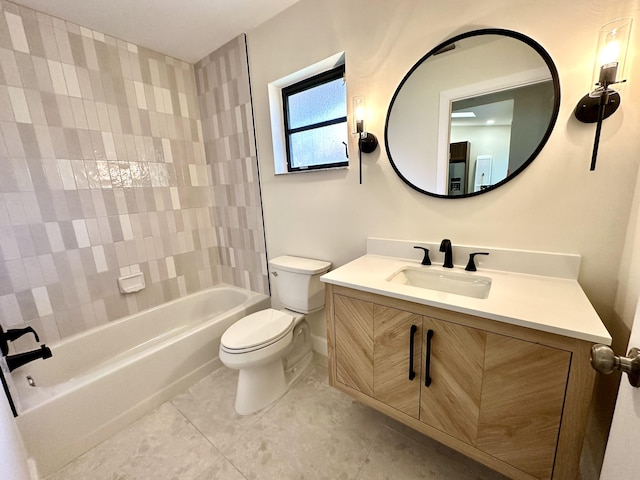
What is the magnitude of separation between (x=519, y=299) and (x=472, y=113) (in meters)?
0.84

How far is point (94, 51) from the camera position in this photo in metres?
1.72

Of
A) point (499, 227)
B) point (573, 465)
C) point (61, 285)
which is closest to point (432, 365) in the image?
point (573, 465)

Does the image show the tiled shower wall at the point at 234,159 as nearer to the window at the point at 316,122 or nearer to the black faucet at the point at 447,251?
the window at the point at 316,122

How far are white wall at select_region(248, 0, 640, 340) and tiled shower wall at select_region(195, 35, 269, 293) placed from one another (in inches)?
6.1

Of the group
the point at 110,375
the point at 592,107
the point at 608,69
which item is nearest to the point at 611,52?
the point at 608,69

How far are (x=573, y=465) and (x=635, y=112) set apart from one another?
117 cm

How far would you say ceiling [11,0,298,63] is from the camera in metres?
1.50

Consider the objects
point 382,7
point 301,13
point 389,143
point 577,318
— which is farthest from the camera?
point 301,13

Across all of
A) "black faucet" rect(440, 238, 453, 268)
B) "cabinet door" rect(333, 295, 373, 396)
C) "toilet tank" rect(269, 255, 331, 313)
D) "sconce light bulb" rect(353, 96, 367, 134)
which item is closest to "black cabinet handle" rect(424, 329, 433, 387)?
"cabinet door" rect(333, 295, 373, 396)

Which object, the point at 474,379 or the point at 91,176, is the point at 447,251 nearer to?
the point at 474,379

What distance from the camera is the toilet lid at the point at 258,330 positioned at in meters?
1.46

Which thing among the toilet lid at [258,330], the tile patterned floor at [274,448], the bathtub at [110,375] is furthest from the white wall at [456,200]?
the bathtub at [110,375]

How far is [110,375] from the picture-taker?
1396 mm

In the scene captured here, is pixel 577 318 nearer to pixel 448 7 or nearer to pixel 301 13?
pixel 448 7
